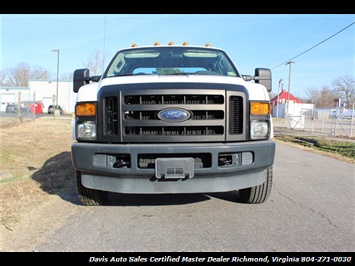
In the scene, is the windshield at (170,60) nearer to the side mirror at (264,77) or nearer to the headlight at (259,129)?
the side mirror at (264,77)

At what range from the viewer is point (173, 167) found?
3232mm

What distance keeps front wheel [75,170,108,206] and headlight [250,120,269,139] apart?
6.83ft

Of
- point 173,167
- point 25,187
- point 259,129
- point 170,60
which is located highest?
point 170,60

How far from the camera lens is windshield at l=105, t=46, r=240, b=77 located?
4.80 metres

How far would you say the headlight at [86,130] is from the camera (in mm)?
3508

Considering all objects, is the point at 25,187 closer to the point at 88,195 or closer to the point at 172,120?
the point at 88,195

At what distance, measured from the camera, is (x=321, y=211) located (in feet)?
13.5

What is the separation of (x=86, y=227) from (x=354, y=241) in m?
2.81

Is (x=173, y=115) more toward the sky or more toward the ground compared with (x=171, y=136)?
more toward the sky

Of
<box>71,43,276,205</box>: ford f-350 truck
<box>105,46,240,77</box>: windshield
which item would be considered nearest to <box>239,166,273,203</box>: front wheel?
<box>71,43,276,205</box>: ford f-350 truck

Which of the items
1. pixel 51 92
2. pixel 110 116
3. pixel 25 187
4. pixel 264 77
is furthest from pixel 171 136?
pixel 51 92

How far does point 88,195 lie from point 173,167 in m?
1.41
